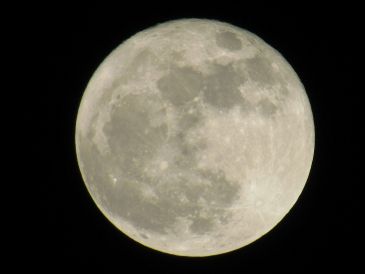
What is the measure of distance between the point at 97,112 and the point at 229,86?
3.95ft

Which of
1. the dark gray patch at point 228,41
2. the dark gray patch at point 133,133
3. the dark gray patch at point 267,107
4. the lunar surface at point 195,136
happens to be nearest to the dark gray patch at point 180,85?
the lunar surface at point 195,136

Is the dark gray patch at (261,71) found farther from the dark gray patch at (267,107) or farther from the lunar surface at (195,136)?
the dark gray patch at (267,107)

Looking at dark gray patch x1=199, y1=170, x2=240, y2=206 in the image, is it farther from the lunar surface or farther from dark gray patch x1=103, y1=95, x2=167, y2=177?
dark gray patch x1=103, y1=95, x2=167, y2=177

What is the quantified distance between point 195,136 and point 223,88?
1.52 ft

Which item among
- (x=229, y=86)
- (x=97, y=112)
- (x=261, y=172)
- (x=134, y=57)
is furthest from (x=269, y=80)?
(x=97, y=112)

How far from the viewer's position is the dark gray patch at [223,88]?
4121 millimetres

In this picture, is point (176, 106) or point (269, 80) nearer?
point (176, 106)

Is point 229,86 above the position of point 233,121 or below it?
above

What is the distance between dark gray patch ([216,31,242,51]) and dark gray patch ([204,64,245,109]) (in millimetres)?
256

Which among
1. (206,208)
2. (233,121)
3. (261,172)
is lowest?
(206,208)

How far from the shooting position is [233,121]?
4.13 meters

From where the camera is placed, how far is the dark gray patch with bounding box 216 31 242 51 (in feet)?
14.4

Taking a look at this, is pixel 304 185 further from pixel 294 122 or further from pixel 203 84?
pixel 203 84

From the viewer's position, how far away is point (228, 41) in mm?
4441
